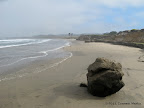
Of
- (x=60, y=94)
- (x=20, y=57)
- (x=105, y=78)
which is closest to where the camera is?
(x=105, y=78)

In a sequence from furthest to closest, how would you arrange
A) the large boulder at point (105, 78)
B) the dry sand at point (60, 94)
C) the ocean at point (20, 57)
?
the ocean at point (20, 57)
the large boulder at point (105, 78)
the dry sand at point (60, 94)

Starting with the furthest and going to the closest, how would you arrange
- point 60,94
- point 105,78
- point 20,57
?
point 20,57 → point 60,94 → point 105,78

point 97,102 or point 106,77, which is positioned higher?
point 106,77

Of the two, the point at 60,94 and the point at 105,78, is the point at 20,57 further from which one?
the point at 105,78

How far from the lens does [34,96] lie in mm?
6430

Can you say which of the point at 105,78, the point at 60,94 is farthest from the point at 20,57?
the point at 105,78

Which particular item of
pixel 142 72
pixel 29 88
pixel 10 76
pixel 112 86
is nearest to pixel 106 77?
pixel 112 86

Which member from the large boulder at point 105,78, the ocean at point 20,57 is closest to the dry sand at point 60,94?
the large boulder at point 105,78

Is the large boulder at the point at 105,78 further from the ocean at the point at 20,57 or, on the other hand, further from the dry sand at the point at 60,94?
the ocean at the point at 20,57

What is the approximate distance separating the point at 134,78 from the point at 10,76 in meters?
6.76

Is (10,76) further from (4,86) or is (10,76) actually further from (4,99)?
(4,99)

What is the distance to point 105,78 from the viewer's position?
6152 millimetres

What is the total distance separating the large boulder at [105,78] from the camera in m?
6.18

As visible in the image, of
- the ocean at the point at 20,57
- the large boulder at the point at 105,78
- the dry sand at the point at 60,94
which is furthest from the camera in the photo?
the ocean at the point at 20,57
